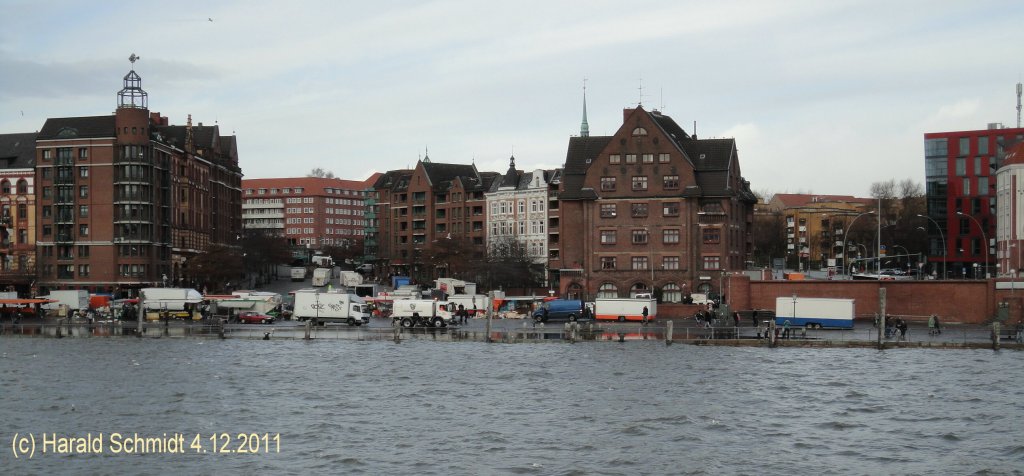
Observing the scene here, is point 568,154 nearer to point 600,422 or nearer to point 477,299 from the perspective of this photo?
point 477,299

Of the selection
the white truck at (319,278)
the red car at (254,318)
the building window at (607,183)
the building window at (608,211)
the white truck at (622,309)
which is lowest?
the red car at (254,318)

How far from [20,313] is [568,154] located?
56.7m

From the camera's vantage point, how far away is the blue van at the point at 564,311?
10456 cm

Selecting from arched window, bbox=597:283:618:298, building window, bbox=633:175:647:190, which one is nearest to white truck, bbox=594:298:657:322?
arched window, bbox=597:283:618:298

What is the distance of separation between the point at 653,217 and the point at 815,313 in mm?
34310

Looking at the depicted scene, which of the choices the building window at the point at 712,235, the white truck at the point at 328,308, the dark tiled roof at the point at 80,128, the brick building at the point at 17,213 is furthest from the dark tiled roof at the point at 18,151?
the building window at the point at 712,235

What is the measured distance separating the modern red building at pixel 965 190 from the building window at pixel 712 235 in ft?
126

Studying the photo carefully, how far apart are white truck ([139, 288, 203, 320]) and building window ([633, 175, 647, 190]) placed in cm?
4464

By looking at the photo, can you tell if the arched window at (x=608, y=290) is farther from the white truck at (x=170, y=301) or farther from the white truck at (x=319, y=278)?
the white truck at (x=319, y=278)

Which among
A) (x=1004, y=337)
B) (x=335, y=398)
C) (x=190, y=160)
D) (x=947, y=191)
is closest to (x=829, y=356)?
(x=1004, y=337)

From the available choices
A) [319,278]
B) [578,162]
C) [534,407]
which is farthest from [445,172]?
[534,407]

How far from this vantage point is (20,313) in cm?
11456

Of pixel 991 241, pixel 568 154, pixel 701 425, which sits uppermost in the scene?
pixel 568 154

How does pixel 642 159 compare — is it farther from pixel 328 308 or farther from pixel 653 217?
pixel 328 308
